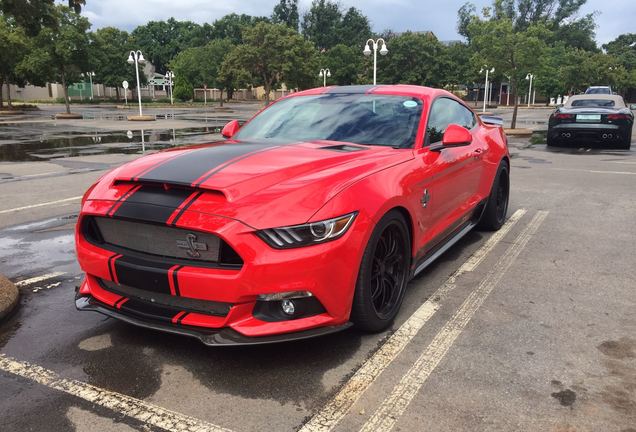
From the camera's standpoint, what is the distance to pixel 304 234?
9.09ft

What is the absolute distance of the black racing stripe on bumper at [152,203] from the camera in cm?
282

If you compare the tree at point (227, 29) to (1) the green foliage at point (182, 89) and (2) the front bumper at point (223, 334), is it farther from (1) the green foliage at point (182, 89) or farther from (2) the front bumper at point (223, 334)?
(2) the front bumper at point (223, 334)

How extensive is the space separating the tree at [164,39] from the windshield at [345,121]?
91702 millimetres

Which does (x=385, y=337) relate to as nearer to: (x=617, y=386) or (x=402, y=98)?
(x=617, y=386)

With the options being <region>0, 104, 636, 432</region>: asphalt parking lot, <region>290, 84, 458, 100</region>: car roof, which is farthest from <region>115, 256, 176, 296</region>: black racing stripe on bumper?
<region>290, 84, 458, 100</region>: car roof

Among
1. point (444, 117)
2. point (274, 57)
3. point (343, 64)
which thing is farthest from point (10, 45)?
point (343, 64)

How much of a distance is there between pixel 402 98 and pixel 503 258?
1.87 meters

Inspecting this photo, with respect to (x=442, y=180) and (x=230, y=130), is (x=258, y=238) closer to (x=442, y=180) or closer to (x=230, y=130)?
(x=442, y=180)

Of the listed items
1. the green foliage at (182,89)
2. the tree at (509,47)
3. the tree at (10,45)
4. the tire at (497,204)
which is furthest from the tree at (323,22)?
the tire at (497,204)

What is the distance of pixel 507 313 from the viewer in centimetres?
378

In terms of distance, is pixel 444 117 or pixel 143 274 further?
pixel 444 117

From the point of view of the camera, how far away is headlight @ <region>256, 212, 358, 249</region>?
2.71m

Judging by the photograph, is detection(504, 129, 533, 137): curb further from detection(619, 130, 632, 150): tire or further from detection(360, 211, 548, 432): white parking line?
detection(360, 211, 548, 432): white parking line

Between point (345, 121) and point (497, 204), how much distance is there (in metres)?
2.60
